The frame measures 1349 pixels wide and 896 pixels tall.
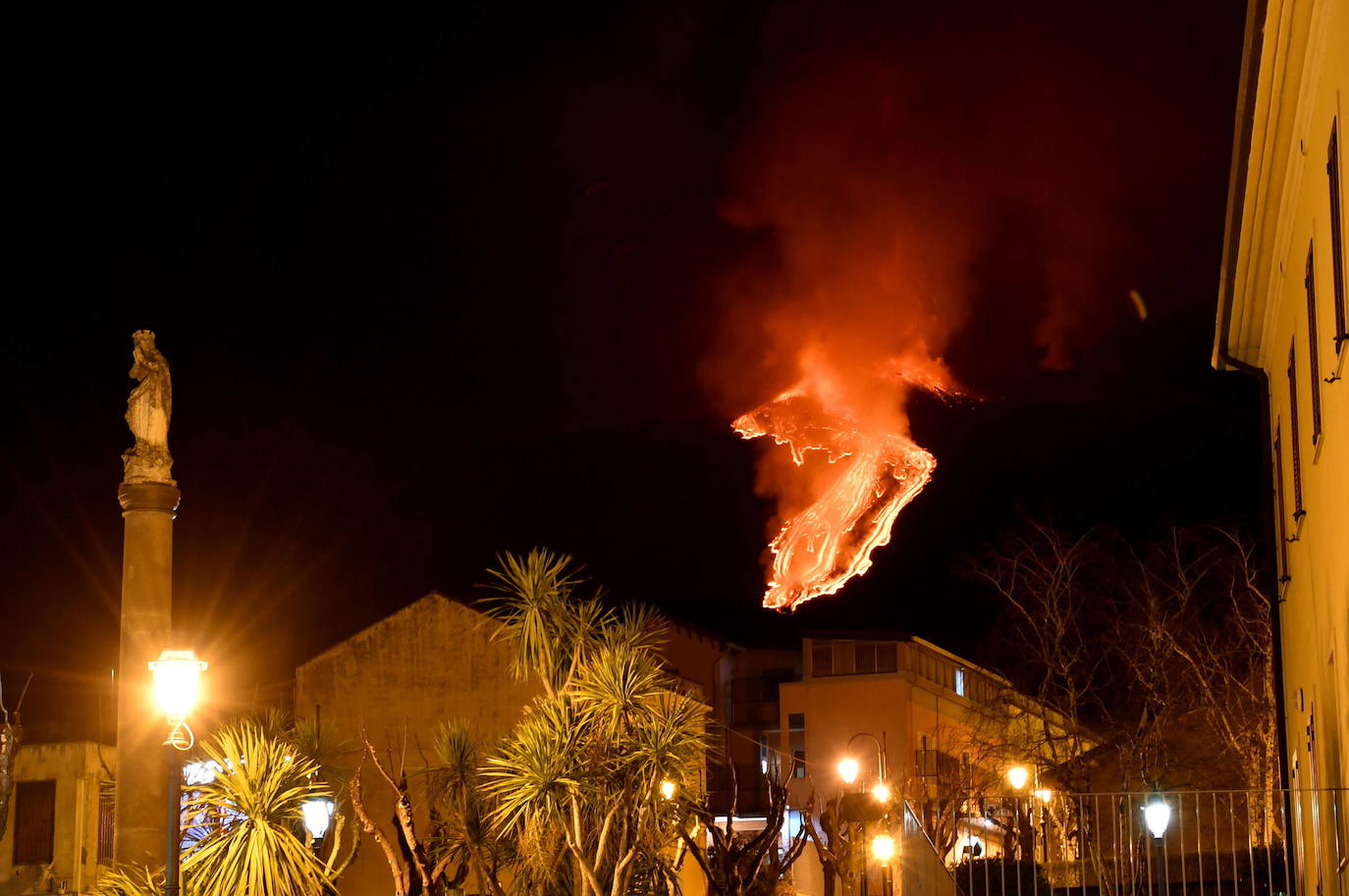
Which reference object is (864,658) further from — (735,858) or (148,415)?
(148,415)

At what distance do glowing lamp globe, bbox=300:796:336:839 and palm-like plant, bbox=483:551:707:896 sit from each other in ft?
10.1

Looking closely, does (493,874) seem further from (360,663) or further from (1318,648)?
(360,663)

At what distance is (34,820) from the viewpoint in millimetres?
39781

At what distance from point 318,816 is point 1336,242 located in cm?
1629

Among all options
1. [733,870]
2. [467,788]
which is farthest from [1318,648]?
[467,788]

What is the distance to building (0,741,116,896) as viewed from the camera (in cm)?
3912

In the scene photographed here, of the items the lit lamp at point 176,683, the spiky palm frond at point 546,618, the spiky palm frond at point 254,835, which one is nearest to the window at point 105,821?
the spiky palm frond at point 546,618

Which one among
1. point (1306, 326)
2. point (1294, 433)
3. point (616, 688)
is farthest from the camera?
point (616, 688)

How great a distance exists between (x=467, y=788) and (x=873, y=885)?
65.4ft

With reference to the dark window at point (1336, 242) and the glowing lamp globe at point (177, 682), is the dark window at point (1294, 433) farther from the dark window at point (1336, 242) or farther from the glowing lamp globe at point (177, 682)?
the glowing lamp globe at point (177, 682)

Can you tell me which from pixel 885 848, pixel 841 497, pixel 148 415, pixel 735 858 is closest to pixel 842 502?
pixel 841 497

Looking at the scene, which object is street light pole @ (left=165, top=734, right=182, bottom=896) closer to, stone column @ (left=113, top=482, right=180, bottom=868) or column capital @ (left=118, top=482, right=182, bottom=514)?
stone column @ (left=113, top=482, right=180, bottom=868)

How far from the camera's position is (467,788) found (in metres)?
22.5

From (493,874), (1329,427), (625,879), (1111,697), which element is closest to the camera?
(1329,427)
